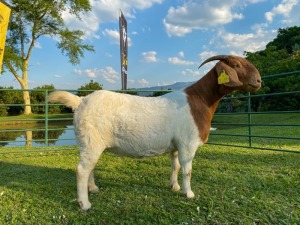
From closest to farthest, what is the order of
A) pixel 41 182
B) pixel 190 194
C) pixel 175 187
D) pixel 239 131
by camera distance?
pixel 190 194, pixel 175 187, pixel 41 182, pixel 239 131

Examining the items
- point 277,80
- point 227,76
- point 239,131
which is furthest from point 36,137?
point 277,80

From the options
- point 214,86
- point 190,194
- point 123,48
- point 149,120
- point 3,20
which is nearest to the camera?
point 149,120

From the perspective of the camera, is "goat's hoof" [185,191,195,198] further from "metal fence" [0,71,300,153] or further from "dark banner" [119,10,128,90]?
"dark banner" [119,10,128,90]

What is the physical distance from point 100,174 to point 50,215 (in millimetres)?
1582

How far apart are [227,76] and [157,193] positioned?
5.78 feet

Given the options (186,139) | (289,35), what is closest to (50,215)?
(186,139)

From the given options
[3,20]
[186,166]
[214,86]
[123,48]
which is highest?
[123,48]

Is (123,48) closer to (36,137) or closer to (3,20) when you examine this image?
(36,137)

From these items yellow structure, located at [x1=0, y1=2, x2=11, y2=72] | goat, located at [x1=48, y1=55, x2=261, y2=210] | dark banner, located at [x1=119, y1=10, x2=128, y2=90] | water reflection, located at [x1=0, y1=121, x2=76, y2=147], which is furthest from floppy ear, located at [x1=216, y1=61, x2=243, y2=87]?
dark banner, located at [x1=119, y1=10, x2=128, y2=90]

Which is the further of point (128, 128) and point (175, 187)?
point (175, 187)

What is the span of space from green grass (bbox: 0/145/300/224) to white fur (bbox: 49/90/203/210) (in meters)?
0.30

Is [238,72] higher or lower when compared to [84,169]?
higher

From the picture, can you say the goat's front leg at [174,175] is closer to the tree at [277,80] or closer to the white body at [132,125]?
the white body at [132,125]

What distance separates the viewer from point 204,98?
365 centimetres
